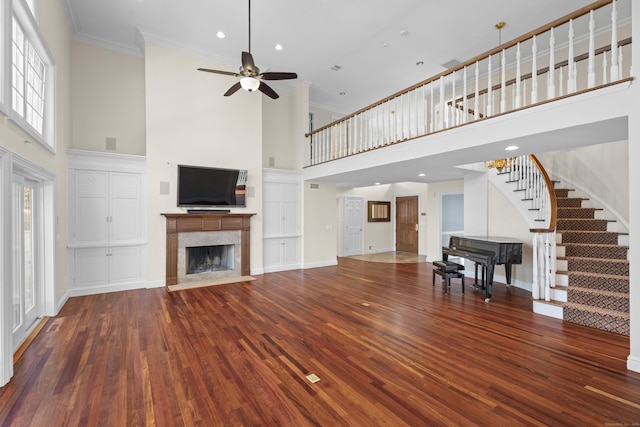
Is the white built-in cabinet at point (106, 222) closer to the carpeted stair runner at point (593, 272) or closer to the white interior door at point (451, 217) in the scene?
the carpeted stair runner at point (593, 272)

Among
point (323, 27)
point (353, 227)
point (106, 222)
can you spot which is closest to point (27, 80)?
point (106, 222)

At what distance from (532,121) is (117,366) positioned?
5.10 metres

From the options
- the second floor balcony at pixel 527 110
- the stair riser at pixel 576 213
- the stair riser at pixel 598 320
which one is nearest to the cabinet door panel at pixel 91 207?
the second floor balcony at pixel 527 110

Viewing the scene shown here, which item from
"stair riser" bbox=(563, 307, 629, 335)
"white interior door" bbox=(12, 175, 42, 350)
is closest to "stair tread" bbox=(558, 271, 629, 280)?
"stair riser" bbox=(563, 307, 629, 335)

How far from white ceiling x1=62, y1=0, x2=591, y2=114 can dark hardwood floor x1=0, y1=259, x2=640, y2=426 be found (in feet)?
16.4

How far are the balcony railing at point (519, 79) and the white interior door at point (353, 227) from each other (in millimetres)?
3095

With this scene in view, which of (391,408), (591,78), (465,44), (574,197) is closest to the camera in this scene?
(391,408)

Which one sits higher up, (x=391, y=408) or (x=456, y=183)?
(x=456, y=183)

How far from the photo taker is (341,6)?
5023 mm

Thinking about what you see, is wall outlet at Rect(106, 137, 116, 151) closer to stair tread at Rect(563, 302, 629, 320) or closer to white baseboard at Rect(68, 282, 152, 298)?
white baseboard at Rect(68, 282, 152, 298)

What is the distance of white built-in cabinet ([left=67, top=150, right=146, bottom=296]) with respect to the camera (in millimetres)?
5133

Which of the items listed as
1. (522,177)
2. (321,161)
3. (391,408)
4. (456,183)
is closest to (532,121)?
(522,177)

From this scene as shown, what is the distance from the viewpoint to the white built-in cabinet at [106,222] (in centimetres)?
513

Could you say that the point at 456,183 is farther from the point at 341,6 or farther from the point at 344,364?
the point at 344,364
